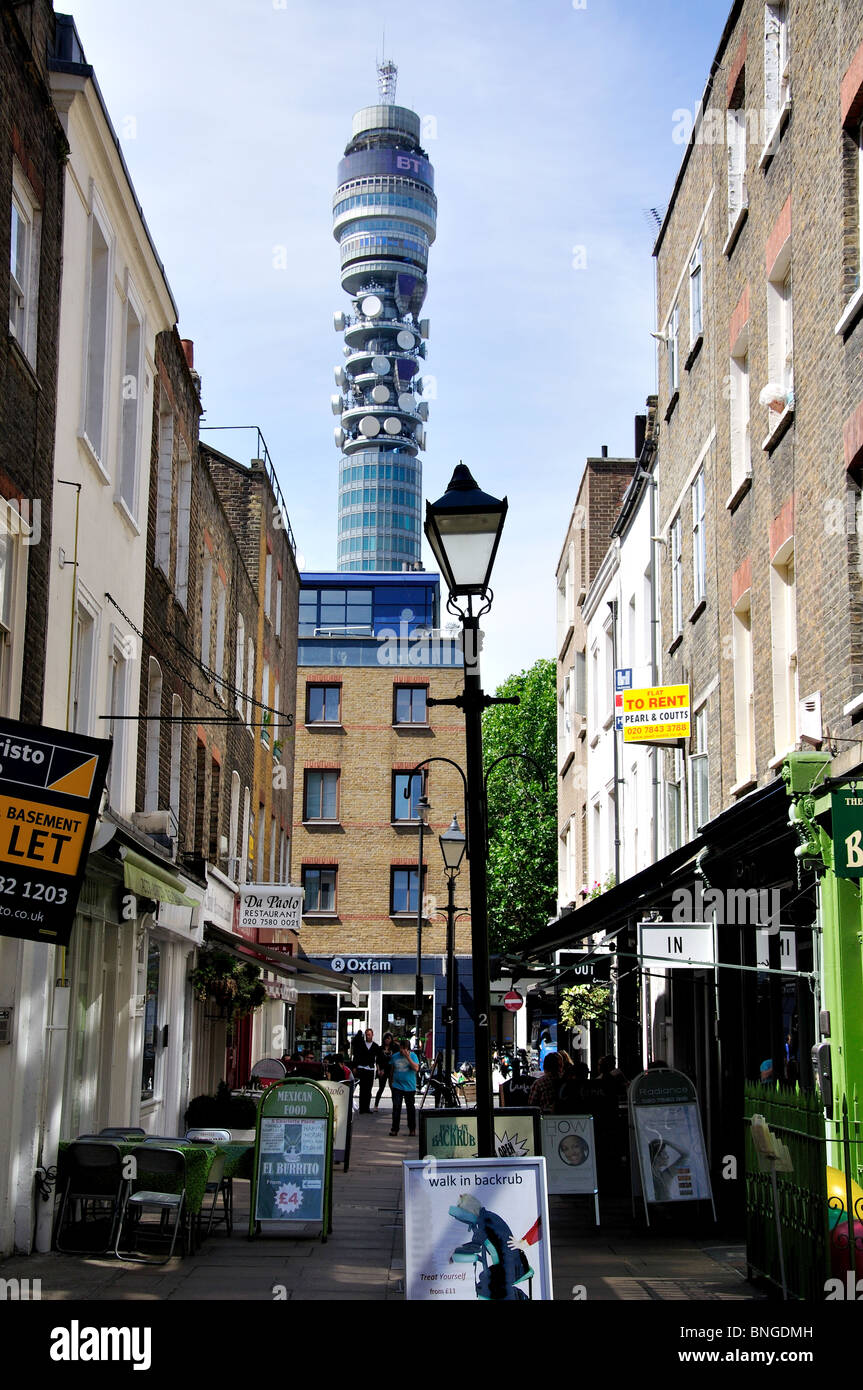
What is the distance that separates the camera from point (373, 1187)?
18906 millimetres

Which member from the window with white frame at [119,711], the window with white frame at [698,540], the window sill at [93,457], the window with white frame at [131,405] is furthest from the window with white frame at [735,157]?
the window with white frame at [119,711]

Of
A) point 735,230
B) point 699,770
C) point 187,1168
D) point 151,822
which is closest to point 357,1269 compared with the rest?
point 187,1168

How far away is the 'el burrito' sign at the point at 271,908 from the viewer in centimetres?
2695

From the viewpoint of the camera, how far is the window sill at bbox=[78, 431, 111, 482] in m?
14.3

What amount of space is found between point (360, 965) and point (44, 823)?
1675 inches

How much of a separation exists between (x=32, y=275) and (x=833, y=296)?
6.53 metres

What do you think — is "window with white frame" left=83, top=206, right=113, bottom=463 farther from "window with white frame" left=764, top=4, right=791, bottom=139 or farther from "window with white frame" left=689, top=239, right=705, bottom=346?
"window with white frame" left=689, top=239, right=705, bottom=346

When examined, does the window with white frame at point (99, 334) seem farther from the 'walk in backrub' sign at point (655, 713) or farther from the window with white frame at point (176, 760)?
the 'walk in backrub' sign at point (655, 713)

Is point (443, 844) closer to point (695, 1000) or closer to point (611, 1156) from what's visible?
point (695, 1000)

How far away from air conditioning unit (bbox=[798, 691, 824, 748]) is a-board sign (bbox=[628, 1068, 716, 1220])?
3.78 metres

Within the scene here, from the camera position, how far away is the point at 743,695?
56.3 ft
